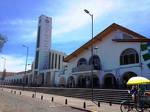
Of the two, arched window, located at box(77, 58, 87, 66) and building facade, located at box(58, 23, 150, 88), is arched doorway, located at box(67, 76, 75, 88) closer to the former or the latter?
building facade, located at box(58, 23, 150, 88)

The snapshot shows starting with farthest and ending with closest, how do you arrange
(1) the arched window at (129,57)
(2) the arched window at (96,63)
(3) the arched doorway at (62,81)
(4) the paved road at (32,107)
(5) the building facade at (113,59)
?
(3) the arched doorway at (62,81) < (2) the arched window at (96,63) < (1) the arched window at (129,57) < (5) the building facade at (113,59) < (4) the paved road at (32,107)

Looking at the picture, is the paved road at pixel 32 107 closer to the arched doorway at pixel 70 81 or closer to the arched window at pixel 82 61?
the arched window at pixel 82 61

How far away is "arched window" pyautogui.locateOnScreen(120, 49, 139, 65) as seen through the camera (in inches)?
1577

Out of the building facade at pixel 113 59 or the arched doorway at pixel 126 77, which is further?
the arched doorway at pixel 126 77

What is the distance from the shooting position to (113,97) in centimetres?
2959

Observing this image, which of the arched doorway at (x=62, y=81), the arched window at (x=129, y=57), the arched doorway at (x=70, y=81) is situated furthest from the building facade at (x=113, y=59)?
the arched doorway at (x=62, y=81)

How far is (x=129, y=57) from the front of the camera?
41531 mm

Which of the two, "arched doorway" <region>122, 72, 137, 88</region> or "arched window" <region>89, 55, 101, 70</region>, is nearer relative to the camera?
"arched doorway" <region>122, 72, 137, 88</region>

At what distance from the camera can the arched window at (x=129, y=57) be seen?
4004 centimetres

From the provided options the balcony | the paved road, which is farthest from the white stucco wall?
the paved road

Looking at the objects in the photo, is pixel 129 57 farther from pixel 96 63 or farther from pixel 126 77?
pixel 96 63

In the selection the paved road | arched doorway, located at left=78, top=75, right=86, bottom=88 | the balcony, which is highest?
the balcony

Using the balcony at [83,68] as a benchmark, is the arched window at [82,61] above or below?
above

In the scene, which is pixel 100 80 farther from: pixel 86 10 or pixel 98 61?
pixel 86 10
